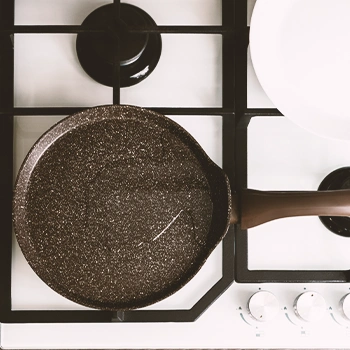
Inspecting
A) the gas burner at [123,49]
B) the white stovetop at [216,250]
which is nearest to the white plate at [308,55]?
the white stovetop at [216,250]

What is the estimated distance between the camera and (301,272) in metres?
0.58

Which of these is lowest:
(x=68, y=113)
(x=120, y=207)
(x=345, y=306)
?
(x=345, y=306)

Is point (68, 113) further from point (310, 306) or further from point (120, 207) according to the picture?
point (310, 306)

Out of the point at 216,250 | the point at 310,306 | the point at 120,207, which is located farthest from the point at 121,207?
the point at 310,306

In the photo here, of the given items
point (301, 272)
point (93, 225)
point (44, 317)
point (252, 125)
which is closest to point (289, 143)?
point (252, 125)

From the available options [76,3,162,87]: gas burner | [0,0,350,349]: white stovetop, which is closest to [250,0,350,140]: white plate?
A: [0,0,350,349]: white stovetop

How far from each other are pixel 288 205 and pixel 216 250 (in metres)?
0.12

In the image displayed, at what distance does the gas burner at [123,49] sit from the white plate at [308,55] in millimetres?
138

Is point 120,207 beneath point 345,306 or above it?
above

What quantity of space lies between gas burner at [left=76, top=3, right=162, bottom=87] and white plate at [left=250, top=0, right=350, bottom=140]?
0.14 metres

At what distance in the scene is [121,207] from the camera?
1.91 feet

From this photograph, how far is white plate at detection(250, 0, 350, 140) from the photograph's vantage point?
0.57 meters

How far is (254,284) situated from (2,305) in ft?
1.03

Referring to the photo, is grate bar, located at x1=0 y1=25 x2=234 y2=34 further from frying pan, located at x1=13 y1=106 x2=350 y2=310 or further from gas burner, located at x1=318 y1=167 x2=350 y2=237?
gas burner, located at x1=318 y1=167 x2=350 y2=237
